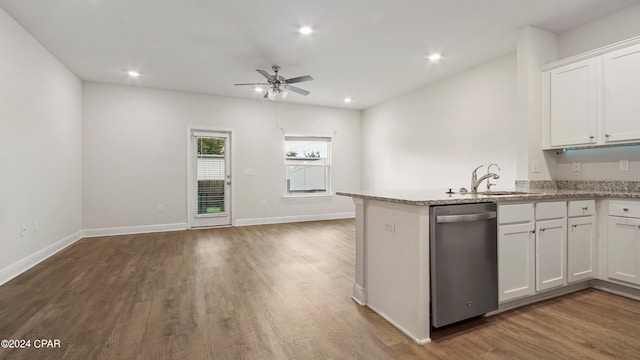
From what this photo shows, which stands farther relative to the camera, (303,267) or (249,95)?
(249,95)

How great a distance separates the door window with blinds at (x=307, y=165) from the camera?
6918 mm

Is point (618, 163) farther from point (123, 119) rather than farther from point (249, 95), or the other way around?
point (123, 119)

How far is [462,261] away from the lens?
79.3 inches

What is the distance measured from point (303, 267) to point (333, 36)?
9.31 feet

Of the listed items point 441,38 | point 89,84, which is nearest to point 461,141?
point 441,38

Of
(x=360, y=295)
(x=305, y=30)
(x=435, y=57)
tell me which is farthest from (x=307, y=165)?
(x=360, y=295)

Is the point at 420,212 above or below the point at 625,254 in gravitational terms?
above

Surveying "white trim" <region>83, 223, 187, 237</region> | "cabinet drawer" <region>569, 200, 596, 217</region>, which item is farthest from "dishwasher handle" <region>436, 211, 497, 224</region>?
"white trim" <region>83, 223, 187, 237</region>

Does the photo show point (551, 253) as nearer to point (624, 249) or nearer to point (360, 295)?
point (624, 249)

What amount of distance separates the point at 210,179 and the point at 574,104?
596cm

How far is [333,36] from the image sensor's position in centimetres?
353

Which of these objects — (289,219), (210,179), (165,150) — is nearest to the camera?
(165,150)

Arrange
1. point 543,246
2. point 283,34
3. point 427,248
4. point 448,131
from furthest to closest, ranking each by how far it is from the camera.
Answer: point 448,131 < point 283,34 < point 543,246 < point 427,248

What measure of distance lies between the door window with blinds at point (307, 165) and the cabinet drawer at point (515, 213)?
5.07 meters
